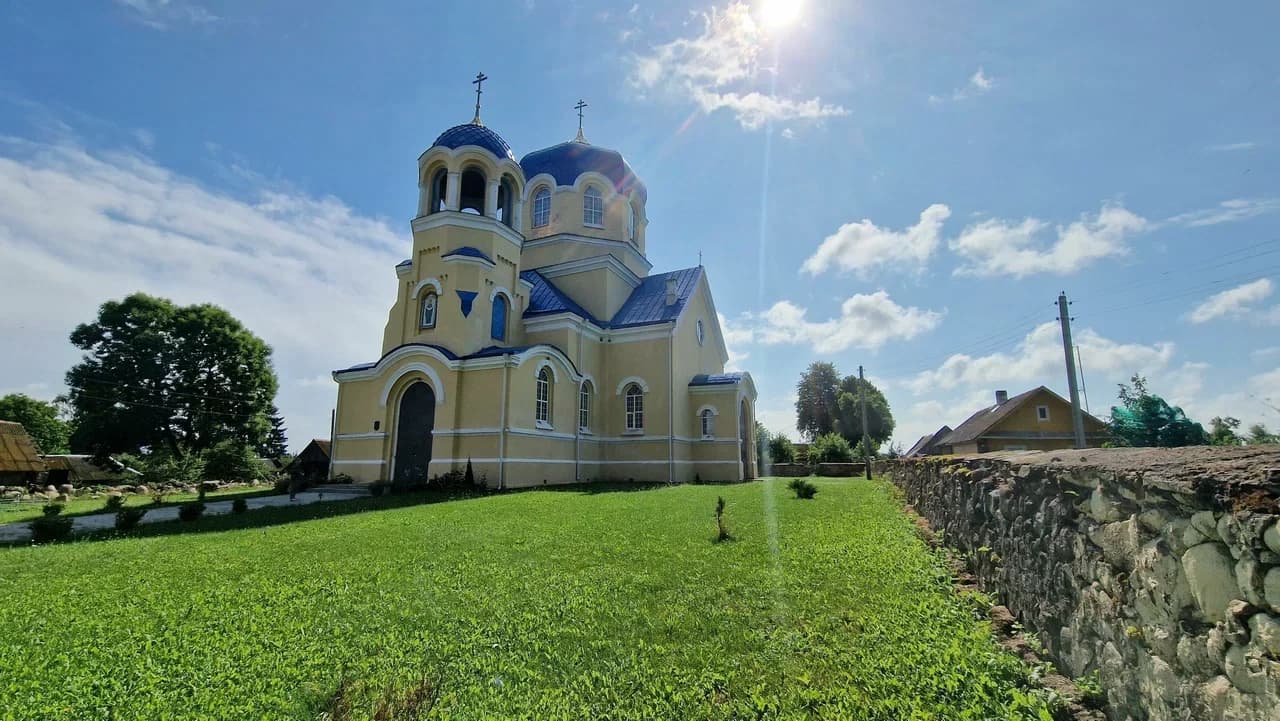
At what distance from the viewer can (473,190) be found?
20.8m

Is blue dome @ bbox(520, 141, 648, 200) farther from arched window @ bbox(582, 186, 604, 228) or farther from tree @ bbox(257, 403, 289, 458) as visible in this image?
tree @ bbox(257, 403, 289, 458)

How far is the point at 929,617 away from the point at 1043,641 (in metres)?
0.91

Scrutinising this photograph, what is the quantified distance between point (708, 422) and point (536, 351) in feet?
26.3

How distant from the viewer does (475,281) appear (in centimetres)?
1847

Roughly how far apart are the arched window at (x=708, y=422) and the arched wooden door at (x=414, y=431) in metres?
10.1

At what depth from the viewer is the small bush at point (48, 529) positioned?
335 inches

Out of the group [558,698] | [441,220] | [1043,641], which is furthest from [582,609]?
[441,220]

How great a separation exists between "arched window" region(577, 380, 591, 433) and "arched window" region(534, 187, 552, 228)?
27.8ft

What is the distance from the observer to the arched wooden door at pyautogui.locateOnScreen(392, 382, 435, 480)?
58.1 feet

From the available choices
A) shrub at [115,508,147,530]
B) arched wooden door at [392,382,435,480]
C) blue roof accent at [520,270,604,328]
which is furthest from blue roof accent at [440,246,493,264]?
shrub at [115,508,147,530]

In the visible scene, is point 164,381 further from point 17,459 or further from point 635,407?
point 635,407

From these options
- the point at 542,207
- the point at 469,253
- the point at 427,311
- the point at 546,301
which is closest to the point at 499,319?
the point at 427,311

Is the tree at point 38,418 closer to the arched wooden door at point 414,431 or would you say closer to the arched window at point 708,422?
the arched wooden door at point 414,431

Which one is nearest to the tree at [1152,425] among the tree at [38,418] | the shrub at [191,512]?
the shrub at [191,512]
